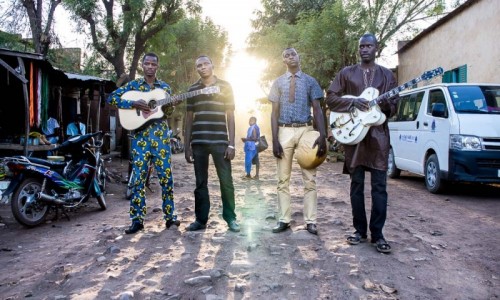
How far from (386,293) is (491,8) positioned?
35.9ft

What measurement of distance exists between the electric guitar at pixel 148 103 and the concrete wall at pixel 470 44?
9582mm

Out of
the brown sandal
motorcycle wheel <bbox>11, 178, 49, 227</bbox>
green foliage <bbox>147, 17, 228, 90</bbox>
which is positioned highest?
green foliage <bbox>147, 17, 228, 90</bbox>

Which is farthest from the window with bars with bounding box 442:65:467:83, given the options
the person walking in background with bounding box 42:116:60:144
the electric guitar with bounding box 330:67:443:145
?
the person walking in background with bounding box 42:116:60:144

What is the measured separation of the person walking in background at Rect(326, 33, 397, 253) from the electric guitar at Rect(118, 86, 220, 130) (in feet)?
5.30

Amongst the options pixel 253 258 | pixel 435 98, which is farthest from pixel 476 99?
pixel 253 258

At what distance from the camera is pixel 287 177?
438 centimetres

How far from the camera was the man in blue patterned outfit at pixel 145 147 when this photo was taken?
4445 millimetres

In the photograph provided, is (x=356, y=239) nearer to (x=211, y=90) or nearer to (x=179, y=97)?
(x=211, y=90)

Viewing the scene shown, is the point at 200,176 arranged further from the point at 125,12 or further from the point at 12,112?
the point at 125,12

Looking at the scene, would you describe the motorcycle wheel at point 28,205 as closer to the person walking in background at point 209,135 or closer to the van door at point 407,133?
the person walking in background at point 209,135

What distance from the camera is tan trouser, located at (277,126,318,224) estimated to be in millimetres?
4297

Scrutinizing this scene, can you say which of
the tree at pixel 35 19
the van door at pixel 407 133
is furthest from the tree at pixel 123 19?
the van door at pixel 407 133

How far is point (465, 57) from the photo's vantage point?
12312mm

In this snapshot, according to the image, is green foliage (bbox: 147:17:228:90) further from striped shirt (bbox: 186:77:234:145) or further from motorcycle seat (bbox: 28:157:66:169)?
striped shirt (bbox: 186:77:234:145)
